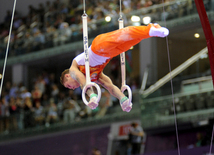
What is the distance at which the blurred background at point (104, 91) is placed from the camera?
8.45 m

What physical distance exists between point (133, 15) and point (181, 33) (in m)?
1.26

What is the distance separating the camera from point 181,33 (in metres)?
8.33

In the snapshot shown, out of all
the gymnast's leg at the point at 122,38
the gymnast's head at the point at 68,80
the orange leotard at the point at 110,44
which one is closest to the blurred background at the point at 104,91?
the gymnast's head at the point at 68,80

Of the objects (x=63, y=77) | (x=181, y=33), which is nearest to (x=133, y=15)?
(x=181, y=33)

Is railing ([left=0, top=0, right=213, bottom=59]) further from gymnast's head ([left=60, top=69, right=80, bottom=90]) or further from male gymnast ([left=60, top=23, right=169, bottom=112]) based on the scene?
gymnast's head ([left=60, top=69, right=80, bottom=90])

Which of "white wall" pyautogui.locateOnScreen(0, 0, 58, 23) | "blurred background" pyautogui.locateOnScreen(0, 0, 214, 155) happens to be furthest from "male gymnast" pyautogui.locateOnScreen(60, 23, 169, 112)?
"white wall" pyautogui.locateOnScreen(0, 0, 58, 23)

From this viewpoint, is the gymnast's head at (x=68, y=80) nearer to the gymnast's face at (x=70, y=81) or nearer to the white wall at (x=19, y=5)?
the gymnast's face at (x=70, y=81)

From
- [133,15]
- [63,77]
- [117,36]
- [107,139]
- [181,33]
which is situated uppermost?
[133,15]

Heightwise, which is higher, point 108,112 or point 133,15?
point 133,15

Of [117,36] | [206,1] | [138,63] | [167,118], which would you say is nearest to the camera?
[117,36]

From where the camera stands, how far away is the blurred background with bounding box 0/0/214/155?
845 cm

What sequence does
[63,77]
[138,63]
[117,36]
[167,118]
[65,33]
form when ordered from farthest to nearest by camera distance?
[138,63] → [65,33] → [167,118] → [63,77] → [117,36]

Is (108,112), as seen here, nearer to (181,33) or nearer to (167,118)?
(167,118)

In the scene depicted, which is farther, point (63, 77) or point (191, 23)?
point (191, 23)
